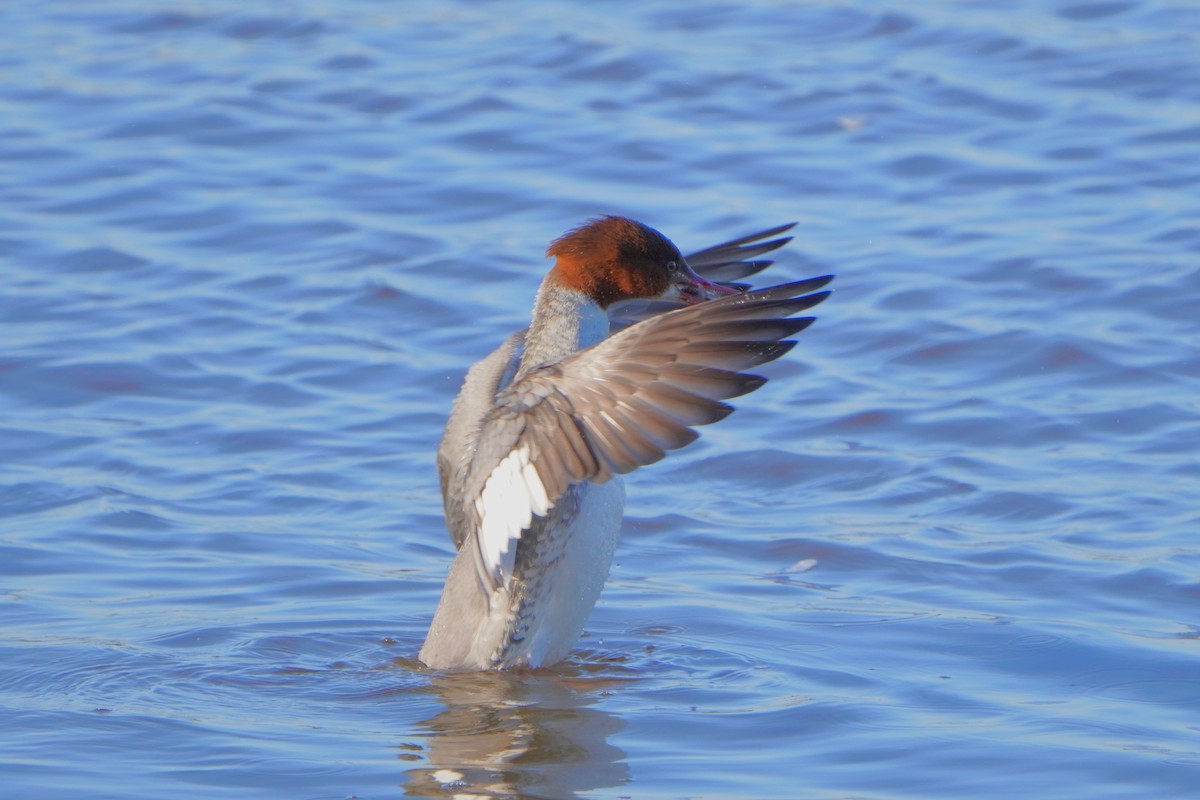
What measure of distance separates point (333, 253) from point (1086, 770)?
7021 mm

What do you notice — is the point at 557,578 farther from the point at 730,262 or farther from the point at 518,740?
the point at 730,262

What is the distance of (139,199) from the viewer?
1241 centimetres

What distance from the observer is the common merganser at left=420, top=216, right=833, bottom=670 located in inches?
220

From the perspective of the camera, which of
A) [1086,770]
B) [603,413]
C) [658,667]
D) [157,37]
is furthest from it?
[157,37]

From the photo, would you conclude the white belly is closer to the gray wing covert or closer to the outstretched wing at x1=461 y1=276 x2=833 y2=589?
the gray wing covert

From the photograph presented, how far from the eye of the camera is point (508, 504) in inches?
235

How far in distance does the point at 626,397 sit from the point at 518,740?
1.10 meters

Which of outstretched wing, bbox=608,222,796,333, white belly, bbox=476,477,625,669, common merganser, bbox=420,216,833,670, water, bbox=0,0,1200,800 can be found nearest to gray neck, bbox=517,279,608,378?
common merganser, bbox=420,216,833,670

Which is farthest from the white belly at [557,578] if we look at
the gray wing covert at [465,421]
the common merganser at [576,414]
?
the gray wing covert at [465,421]

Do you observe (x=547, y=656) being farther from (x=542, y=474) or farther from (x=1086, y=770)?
(x=1086, y=770)

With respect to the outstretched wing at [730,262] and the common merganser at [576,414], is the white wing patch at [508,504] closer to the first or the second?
the common merganser at [576,414]

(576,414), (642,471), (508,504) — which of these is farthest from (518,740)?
(642,471)

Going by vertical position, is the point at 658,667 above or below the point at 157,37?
below

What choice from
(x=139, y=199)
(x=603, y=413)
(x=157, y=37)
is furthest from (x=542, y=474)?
(x=157, y=37)
